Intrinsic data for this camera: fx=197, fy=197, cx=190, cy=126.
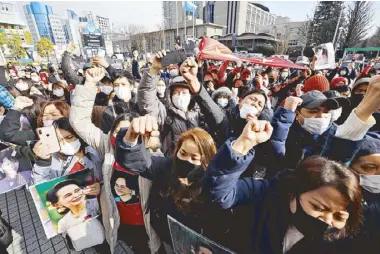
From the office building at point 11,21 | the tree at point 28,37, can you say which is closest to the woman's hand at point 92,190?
the office building at point 11,21

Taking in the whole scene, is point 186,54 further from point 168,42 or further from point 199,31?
point 199,31

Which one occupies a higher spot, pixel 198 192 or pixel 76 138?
pixel 76 138

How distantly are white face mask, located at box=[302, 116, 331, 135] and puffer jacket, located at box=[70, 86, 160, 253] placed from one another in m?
1.57

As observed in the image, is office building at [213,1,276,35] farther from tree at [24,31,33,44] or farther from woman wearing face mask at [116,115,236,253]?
woman wearing face mask at [116,115,236,253]

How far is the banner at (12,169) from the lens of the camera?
7.37ft

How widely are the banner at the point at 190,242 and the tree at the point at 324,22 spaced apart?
1462 inches

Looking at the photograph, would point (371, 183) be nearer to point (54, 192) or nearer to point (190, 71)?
point (190, 71)

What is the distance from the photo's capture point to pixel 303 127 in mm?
1938

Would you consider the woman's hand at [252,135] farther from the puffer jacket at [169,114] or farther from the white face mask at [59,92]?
the white face mask at [59,92]

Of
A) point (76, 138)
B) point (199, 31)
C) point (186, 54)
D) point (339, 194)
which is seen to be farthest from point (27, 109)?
point (199, 31)

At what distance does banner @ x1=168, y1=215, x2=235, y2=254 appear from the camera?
111cm

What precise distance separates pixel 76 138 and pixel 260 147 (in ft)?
A: 5.87

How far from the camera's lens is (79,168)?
6.08ft

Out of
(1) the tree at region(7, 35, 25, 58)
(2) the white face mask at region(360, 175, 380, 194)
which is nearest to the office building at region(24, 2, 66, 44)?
(1) the tree at region(7, 35, 25, 58)
